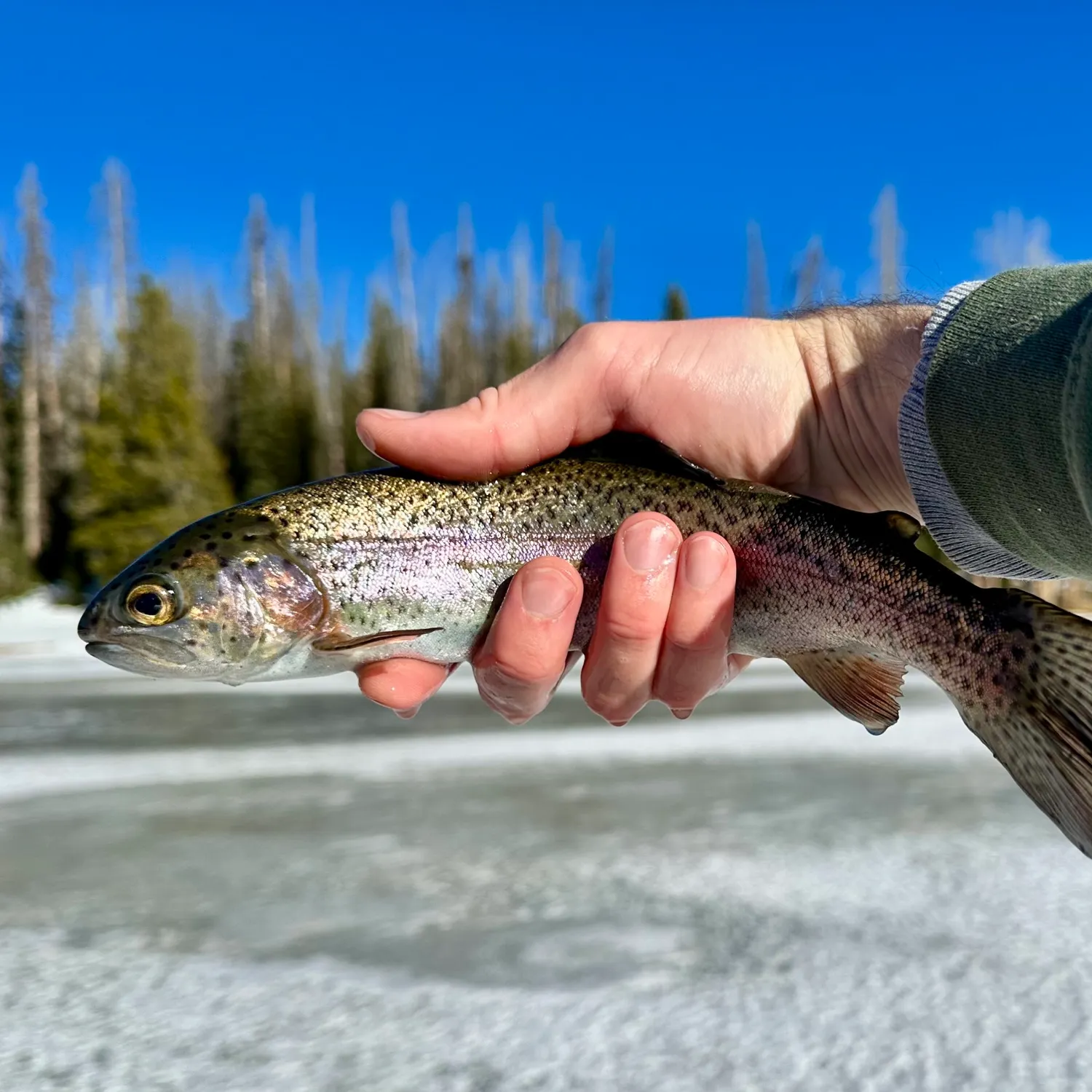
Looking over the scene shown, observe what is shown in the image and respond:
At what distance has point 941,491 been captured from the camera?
2.88m

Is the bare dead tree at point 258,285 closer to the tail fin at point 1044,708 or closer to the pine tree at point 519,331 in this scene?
the pine tree at point 519,331

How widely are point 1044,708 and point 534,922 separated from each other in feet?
11.3

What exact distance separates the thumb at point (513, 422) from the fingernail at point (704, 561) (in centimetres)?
63

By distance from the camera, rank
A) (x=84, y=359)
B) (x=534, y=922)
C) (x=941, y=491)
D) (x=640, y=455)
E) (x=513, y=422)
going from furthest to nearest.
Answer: (x=84, y=359)
(x=534, y=922)
(x=513, y=422)
(x=640, y=455)
(x=941, y=491)

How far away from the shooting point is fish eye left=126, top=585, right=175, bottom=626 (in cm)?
279

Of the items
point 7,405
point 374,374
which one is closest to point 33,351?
point 7,405

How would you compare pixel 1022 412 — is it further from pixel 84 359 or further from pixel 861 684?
pixel 84 359

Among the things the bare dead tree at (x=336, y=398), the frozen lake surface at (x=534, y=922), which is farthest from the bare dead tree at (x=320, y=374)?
the frozen lake surface at (x=534, y=922)

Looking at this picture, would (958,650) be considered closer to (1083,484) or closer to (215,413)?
(1083,484)

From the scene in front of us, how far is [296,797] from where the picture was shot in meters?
7.46

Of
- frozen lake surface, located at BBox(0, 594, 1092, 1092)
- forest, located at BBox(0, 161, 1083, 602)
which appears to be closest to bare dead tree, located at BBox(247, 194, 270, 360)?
forest, located at BBox(0, 161, 1083, 602)

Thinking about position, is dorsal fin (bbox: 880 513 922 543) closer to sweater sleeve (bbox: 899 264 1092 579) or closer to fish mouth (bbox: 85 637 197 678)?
sweater sleeve (bbox: 899 264 1092 579)

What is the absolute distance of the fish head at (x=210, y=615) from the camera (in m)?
2.79

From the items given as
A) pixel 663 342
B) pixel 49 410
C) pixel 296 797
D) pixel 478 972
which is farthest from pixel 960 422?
pixel 49 410
